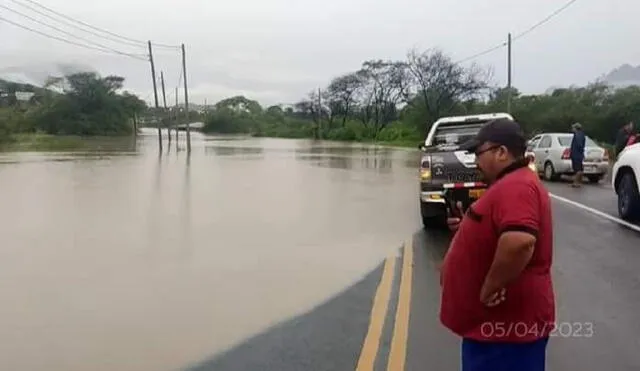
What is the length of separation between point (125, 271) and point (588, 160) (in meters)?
14.9

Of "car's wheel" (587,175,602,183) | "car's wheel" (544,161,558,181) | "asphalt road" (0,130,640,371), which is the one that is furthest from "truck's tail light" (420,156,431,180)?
"car's wheel" (544,161,558,181)

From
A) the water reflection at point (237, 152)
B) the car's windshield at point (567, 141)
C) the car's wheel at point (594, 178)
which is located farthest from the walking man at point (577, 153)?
the water reflection at point (237, 152)

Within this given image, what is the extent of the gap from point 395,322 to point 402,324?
0.08m

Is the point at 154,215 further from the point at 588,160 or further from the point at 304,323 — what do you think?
the point at 588,160

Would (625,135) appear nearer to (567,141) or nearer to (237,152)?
(567,141)

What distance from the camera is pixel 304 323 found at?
5.62 meters

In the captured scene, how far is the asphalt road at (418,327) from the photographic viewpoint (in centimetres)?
465

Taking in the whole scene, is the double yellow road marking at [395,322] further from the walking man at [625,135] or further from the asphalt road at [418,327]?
the walking man at [625,135]

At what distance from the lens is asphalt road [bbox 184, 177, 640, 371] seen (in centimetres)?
465

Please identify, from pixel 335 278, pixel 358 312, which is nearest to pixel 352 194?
pixel 335 278

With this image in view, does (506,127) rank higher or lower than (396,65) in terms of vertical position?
lower

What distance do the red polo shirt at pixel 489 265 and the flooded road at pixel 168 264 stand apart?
245 centimetres

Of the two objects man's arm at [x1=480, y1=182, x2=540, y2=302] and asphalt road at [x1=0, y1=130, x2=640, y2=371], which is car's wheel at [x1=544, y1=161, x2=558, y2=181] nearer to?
asphalt road at [x1=0, y1=130, x2=640, y2=371]

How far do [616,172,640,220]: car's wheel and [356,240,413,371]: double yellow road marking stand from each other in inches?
205
